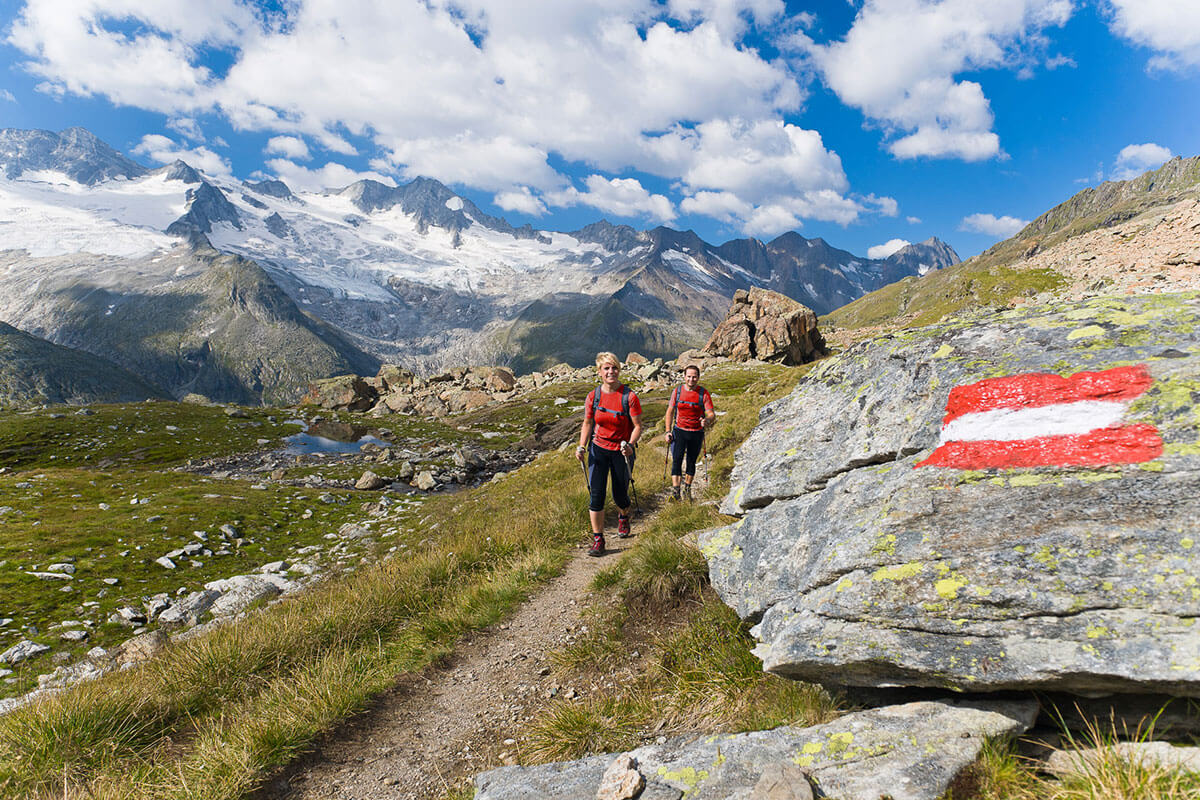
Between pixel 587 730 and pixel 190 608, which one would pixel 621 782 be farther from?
pixel 190 608

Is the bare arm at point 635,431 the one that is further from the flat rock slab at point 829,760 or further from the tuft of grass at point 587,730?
the flat rock slab at point 829,760

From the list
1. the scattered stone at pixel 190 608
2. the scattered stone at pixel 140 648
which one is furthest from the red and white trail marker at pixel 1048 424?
the scattered stone at pixel 190 608

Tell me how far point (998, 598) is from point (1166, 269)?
8860 cm

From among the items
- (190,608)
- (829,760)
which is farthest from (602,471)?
(190,608)

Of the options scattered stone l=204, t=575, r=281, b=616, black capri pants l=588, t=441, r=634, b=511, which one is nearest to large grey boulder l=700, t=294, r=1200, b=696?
black capri pants l=588, t=441, r=634, b=511

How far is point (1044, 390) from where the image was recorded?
15.6 feet

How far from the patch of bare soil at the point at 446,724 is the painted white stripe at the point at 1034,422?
4.83 metres

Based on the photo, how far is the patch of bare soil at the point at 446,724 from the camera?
5.09 metres

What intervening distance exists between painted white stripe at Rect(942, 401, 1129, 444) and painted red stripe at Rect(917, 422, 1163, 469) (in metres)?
0.07

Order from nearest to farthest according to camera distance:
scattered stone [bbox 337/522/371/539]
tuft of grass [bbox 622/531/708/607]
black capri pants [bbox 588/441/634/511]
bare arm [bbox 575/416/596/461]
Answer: tuft of grass [bbox 622/531/708/607] → bare arm [bbox 575/416/596/461] → black capri pants [bbox 588/441/634/511] → scattered stone [bbox 337/522/371/539]

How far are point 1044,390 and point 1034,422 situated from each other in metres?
0.38

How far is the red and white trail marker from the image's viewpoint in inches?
163

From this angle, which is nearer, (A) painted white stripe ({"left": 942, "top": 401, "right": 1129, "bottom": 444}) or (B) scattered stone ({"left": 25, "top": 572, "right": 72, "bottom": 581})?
(A) painted white stripe ({"left": 942, "top": 401, "right": 1129, "bottom": 444})

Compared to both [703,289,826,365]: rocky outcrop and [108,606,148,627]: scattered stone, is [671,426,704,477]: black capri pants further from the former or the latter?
[703,289,826,365]: rocky outcrop
